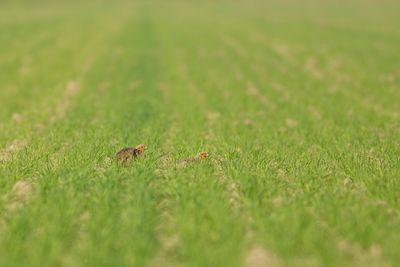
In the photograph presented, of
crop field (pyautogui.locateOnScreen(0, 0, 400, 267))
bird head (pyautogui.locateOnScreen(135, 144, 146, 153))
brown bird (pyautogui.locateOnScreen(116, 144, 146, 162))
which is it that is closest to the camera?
crop field (pyautogui.locateOnScreen(0, 0, 400, 267))

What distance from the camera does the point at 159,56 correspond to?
69.2ft

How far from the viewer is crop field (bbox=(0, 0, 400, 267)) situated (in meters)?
4.88

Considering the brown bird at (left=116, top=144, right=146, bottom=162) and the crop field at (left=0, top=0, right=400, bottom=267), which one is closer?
the crop field at (left=0, top=0, right=400, bottom=267)

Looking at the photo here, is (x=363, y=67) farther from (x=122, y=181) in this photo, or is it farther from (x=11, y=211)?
(x=11, y=211)

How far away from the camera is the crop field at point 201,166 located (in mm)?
4883

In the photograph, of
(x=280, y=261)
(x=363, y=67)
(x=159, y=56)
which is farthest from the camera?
(x=159, y=56)

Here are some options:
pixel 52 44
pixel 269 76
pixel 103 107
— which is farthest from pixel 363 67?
pixel 52 44

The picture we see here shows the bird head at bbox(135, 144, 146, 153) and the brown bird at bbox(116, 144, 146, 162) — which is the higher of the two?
the brown bird at bbox(116, 144, 146, 162)

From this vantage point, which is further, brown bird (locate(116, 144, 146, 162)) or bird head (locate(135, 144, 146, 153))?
bird head (locate(135, 144, 146, 153))

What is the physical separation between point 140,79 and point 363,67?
905cm

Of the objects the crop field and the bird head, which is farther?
the bird head

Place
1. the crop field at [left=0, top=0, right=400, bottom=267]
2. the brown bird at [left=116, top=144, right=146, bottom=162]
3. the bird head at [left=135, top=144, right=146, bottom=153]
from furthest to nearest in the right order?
the bird head at [left=135, top=144, right=146, bottom=153]
the brown bird at [left=116, top=144, right=146, bottom=162]
the crop field at [left=0, top=0, right=400, bottom=267]

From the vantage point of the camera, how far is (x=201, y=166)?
7.12 meters

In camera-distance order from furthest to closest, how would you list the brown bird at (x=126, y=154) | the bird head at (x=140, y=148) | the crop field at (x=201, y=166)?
the bird head at (x=140, y=148), the brown bird at (x=126, y=154), the crop field at (x=201, y=166)
